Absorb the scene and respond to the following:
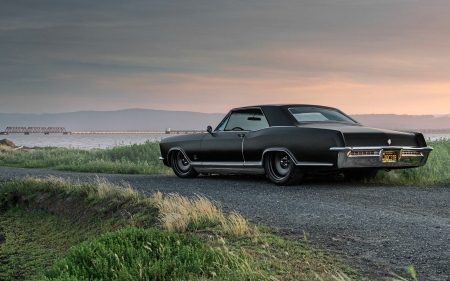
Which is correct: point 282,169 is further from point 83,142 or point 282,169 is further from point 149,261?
point 83,142

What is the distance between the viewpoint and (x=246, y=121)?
1237 cm

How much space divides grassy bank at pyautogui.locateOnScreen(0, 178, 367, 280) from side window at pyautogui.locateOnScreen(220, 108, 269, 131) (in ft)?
9.70

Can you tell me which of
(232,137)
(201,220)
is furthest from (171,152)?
(201,220)

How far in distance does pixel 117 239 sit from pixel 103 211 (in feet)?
12.5

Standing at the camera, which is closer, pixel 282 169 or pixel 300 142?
pixel 300 142

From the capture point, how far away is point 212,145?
12875mm

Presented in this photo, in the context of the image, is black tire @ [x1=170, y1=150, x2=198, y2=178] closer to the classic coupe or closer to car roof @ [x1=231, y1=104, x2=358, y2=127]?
the classic coupe

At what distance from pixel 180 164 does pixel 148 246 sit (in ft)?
25.6

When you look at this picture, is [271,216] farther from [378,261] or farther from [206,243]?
[378,261]

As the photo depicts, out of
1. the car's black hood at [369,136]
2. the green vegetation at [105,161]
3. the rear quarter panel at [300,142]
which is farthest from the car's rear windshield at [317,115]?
the green vegetation at [105,161]

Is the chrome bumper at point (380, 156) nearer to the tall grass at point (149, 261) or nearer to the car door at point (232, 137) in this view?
the car door at point (232, 137)

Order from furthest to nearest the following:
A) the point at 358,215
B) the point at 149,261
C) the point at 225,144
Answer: the point at 225,144 < the point at 358,215 < the point at 149,261

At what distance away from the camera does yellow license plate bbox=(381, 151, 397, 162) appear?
1087 centimetres

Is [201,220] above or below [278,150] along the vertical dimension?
below
